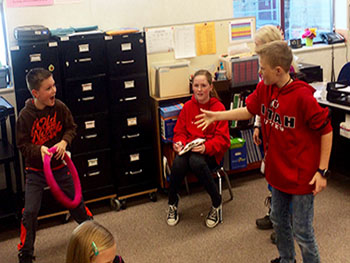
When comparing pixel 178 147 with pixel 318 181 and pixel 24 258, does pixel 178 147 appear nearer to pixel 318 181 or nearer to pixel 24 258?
pixel 24 258

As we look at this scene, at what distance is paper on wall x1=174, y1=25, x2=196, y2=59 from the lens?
4.20m

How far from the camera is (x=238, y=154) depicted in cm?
411

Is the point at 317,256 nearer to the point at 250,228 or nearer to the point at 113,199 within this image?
the point at 250,228

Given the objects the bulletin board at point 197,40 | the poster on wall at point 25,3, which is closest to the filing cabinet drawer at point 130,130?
Answer: the bulletin board at point 197,40

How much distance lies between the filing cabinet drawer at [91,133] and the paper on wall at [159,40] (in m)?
0.80

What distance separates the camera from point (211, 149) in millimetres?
3529

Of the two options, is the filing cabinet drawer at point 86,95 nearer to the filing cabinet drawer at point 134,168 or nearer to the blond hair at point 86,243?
the filing cabinet drawer at point 134,168

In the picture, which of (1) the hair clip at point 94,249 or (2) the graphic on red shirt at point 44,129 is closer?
(1) the hair clip at point 94,249

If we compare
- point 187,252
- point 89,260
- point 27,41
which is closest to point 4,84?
point 27,41

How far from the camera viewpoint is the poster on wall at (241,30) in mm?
4355

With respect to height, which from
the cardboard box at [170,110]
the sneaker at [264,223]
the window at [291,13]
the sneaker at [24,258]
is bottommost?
the sneaker at [264,223]

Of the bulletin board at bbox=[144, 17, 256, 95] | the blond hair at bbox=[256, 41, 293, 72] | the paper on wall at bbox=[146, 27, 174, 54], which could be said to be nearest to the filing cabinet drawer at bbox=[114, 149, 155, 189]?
the bulletin board at bbox=[144, 17, 256, 95]

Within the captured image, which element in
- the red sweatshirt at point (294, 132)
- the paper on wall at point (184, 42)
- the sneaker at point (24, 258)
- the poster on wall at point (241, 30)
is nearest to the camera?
the red sweatshirt at point (294, 132)

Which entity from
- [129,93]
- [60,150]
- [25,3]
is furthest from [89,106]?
[25,3]
